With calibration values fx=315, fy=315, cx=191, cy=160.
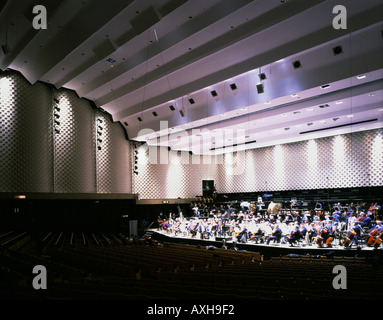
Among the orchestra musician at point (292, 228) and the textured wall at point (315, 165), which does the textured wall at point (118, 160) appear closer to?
the textured wall at point (315, 165)

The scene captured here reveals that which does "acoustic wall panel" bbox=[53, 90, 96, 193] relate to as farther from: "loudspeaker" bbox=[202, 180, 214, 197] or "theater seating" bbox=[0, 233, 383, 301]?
"loudspeaker" bbox=[202, 180, 214, 197]

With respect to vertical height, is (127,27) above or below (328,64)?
above

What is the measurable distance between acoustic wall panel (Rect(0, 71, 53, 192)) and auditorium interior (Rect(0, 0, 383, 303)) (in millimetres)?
68

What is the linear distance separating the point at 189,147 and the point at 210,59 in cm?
1317

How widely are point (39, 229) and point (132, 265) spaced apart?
1113 cm

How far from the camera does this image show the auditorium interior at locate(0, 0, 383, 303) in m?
7.09

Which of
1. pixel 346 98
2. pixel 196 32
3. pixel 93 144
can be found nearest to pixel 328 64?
pixel 346 98

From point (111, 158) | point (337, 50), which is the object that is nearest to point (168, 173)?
point (111, 158)

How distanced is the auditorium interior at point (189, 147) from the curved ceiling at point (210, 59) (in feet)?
0.22

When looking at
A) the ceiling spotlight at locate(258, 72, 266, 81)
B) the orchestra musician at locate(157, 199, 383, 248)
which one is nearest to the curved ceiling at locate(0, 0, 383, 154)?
the ceiling spotlight at locate(258, 72, 266, 81)

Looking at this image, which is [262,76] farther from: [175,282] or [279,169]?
[279,169]

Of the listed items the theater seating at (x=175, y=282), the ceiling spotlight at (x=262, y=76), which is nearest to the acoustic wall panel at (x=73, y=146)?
the theater seating at (x=175, y=282)
